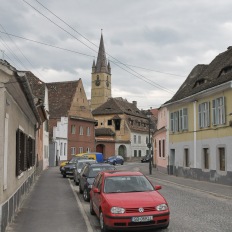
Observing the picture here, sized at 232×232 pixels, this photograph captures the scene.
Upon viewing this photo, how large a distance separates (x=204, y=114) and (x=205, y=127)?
90 cm

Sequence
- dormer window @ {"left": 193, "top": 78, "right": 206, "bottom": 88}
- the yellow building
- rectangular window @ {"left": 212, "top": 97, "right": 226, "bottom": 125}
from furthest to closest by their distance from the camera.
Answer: dormer window @ {"left": 193, "top": 78, "right": 206, "bottom": 88}
rectangular window @ {"left": 212, "top": 97, "right": 226, "bottom": 125}
the yellow building

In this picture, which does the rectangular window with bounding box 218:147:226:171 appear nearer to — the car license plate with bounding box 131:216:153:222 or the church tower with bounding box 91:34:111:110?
the car license plate with bounding box 131:216:153:222

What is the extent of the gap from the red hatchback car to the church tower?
124m

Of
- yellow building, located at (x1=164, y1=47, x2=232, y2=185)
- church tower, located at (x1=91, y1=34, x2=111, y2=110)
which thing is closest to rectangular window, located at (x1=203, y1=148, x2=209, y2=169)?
yellow building, located at (x1=164, y1=47, x2=232, y2=185)

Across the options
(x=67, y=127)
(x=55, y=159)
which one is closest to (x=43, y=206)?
(x=55, y=159)

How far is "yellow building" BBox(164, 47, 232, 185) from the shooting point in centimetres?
2273

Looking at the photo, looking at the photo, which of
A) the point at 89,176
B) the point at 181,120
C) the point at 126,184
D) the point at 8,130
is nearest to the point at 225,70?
the point at 181,120

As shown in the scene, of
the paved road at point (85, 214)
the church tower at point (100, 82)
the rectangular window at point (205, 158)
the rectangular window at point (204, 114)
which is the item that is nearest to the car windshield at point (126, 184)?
the paved road at point (85, 214)

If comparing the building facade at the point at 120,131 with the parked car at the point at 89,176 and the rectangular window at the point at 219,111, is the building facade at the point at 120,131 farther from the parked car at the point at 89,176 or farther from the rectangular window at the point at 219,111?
the parked car at the point at 89,176

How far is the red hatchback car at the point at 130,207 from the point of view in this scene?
358 inches

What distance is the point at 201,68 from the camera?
34.8 meters

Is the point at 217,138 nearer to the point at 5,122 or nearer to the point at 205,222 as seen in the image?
the point at 205,222

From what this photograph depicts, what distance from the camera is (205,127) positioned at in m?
25.9

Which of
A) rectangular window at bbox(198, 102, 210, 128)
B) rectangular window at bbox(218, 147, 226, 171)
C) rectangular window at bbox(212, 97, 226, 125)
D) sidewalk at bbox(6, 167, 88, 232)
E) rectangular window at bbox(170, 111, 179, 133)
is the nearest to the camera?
sidewalk at bbox(6, 167, 88, 232)
